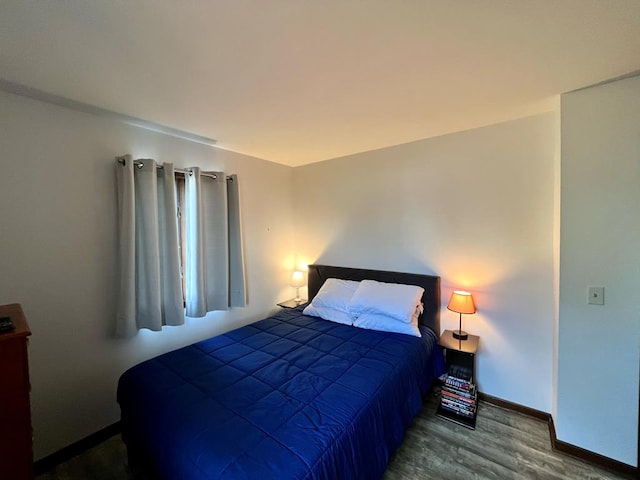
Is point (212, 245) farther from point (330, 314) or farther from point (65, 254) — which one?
point (330, 314)

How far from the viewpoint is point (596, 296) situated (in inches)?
62.7

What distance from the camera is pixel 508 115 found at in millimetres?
1992

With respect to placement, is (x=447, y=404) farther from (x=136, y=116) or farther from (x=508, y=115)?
(x=136, y=116)

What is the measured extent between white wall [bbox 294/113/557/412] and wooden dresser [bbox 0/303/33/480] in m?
2.57

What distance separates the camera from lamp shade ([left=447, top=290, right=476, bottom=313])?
208cm

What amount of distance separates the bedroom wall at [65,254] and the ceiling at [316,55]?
0.86 ft

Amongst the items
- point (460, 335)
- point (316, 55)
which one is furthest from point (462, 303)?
point (316, 55)

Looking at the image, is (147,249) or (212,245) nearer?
(147,249)

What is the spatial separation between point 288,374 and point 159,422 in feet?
2.27

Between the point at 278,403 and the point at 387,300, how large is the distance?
1344 millimetres

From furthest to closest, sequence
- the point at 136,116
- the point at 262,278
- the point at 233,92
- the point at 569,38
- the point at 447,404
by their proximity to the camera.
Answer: the point at 262,278, the point at 447,404, the point at 136,116, the point at 233,92, the point at 569,38

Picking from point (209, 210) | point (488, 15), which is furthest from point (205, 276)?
point (488, 15)

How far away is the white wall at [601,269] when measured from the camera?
1509 mm

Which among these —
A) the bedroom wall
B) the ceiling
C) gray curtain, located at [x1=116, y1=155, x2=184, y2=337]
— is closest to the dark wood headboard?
the ceiling
